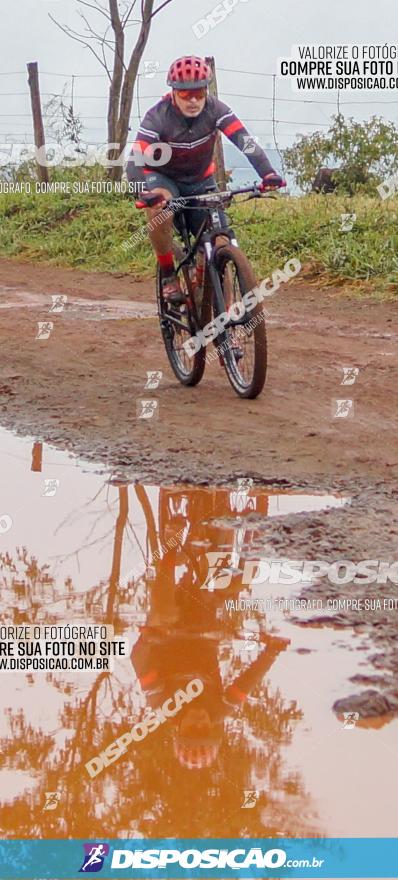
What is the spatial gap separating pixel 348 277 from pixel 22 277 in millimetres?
4088

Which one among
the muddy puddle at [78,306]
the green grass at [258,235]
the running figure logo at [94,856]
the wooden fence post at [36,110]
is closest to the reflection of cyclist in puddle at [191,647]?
the running figure logo at [94,856]

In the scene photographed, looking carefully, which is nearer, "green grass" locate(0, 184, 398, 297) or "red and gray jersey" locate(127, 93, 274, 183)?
"red and gray jersey" locate(127, 93, 274, 183)

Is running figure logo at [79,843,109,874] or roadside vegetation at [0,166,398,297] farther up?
roadside vegetation at [0,166,398,297]

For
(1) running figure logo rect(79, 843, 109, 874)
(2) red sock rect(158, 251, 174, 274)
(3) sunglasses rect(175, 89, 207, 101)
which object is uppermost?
(3) sunglasses rect(175, 89, 207, 101)

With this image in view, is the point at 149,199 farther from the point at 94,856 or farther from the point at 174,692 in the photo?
the point at 94,856

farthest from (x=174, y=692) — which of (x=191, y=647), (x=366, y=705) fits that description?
(x=366, y=705)

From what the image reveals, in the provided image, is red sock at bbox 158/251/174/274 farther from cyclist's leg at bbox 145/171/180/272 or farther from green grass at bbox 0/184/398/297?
green grass at bbox 0/184/398/297

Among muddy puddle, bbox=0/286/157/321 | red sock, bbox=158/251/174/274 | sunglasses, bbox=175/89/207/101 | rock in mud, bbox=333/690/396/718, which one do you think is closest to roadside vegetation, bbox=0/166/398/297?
muddy puddle, bbox=0/286/157/321

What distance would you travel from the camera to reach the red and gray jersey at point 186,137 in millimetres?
7309

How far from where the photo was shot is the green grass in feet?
42.3

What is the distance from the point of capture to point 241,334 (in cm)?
737

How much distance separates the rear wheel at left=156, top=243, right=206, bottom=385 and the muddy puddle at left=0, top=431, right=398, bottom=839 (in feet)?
8.21

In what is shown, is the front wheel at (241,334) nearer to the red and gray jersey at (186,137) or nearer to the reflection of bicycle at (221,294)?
the reflection of bicycle at (221,294)

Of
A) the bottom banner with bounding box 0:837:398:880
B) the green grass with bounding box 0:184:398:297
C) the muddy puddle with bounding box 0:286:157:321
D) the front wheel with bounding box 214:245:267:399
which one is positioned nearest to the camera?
the bottom banner with bounding box 0:837:398:880
